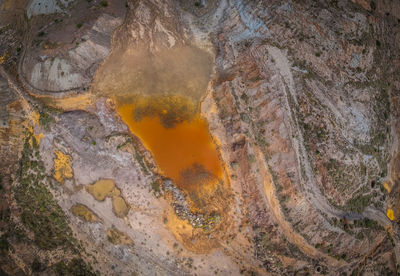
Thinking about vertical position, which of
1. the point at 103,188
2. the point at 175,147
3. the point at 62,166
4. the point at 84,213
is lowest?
the point at 84,213

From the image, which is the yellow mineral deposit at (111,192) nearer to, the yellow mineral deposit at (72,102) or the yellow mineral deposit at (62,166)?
the yellow mineral deposit at (62,166)

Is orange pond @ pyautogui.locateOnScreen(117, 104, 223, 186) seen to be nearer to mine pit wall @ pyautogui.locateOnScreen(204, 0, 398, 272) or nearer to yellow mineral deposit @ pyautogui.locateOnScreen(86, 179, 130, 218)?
mine pit wall @ pyautogui.locateOnScreen(204, 0, 398, 272)

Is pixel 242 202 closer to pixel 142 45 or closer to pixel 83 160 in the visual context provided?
pixel 83 160

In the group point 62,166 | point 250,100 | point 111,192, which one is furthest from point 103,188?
point 250,100

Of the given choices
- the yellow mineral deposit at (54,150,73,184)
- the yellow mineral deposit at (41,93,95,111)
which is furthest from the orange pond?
the yellow mineral deposit at (54,150,73,184)

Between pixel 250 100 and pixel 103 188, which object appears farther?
pixel 250 100

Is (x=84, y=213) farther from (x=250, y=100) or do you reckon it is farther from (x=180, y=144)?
(x=250, y=100)

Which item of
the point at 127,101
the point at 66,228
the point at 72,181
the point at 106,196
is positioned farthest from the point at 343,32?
the point at 66,228
